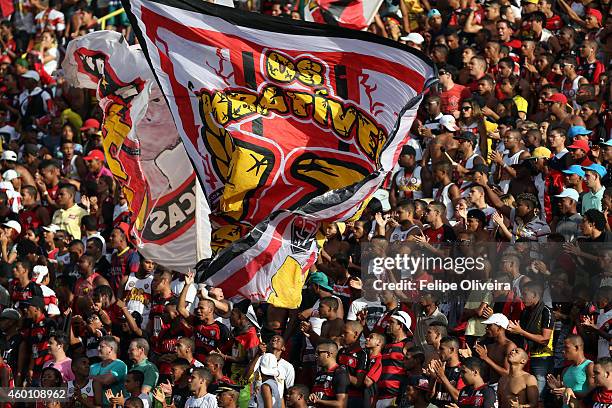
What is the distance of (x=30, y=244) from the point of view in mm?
17297

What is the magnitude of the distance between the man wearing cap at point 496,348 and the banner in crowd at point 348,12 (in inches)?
256

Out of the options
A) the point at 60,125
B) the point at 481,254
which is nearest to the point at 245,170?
the point at 481,254

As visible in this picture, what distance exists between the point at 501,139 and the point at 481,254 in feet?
9.07

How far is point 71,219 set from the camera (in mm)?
17844

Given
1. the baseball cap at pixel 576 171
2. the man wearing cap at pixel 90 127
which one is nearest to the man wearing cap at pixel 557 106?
the baseball cap at pixel 576 171

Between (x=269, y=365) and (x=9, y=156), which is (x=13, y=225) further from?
(x=269, y=365)

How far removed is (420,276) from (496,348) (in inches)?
42.6

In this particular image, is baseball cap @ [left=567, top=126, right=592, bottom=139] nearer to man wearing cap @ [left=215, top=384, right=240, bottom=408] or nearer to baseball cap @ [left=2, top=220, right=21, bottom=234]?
man wearing cap @ [left=215, top=384, right=240, bottom=408]

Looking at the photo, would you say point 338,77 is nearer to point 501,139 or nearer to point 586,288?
point 586,288

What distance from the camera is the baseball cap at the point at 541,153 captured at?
15125 millimetres

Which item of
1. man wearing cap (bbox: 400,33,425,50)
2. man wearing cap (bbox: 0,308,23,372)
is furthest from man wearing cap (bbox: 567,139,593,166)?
man wearing cap (bbox: 0,308,23,372)

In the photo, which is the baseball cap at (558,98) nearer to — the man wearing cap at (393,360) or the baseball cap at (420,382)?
the man wearing cap at (393,360)

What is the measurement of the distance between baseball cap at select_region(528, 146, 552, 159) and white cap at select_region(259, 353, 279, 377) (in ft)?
10.8

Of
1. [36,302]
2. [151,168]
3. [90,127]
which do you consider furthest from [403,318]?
[90,127]
